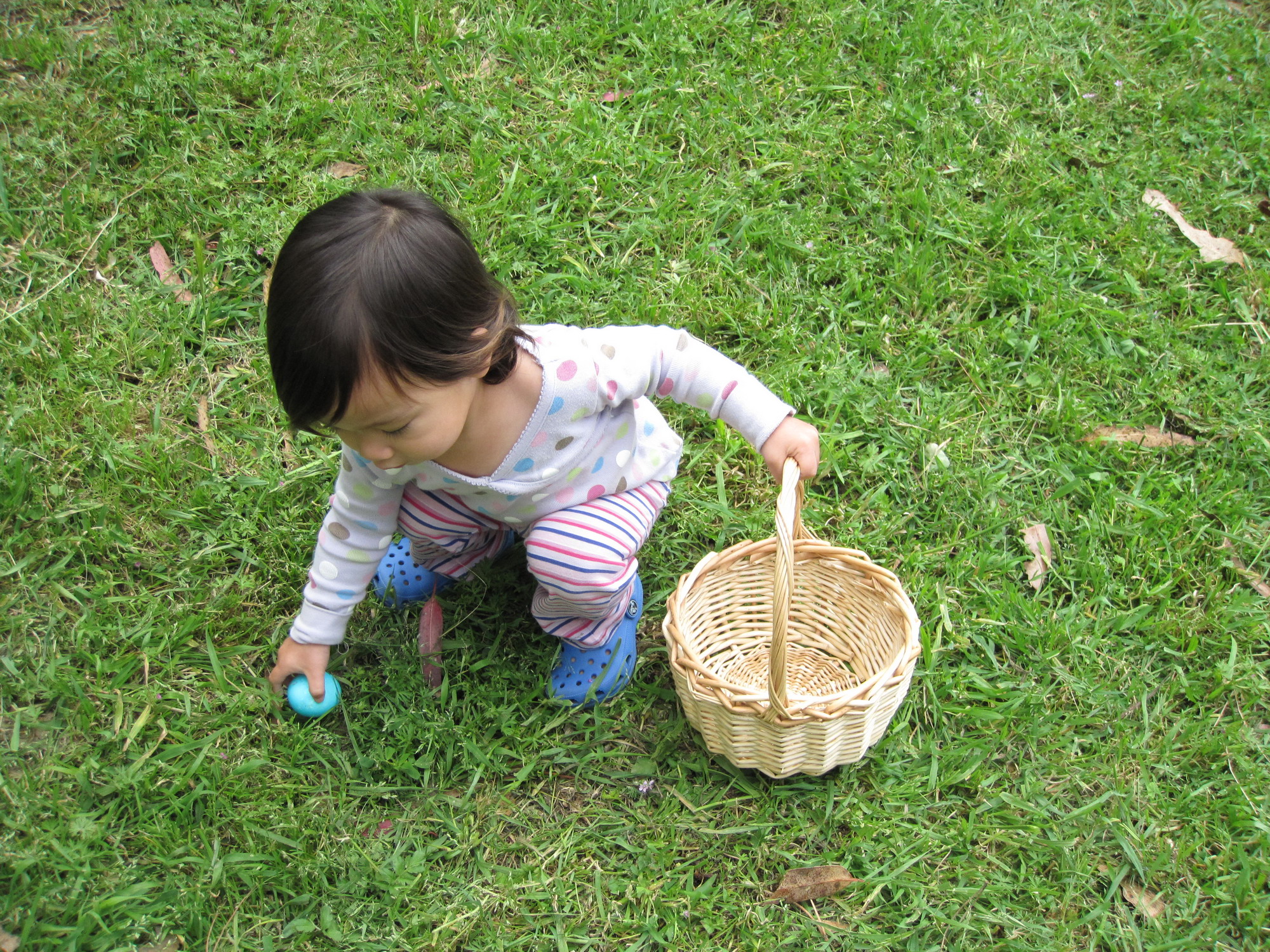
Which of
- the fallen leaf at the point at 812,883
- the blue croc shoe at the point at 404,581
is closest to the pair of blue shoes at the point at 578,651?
the blue croc shoe at the point at 404,581

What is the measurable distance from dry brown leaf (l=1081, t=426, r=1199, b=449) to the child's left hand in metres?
1.22

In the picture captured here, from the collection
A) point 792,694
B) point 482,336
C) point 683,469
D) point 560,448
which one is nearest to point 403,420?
point 482,336

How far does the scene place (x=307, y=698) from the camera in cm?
231

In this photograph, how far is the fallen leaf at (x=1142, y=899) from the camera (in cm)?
223

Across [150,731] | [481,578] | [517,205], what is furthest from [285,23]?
[150,731]

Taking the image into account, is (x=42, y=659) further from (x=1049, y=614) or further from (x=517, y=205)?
(x=1049, y=614)

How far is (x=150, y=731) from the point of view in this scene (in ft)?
7.53

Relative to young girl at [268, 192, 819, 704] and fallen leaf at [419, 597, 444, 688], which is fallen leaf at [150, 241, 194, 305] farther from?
fallen leaf at [419, 597, 444, 688]

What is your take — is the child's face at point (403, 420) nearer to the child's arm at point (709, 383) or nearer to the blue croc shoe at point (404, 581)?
the child's arm at point (709, 383)

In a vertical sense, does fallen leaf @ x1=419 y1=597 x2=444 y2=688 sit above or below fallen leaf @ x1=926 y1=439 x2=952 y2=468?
below

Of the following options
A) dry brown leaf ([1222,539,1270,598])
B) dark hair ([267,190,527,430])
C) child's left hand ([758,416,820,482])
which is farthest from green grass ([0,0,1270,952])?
dark hair ([267,190,527,430])

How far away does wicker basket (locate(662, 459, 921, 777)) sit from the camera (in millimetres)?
2070

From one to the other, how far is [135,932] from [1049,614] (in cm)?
221

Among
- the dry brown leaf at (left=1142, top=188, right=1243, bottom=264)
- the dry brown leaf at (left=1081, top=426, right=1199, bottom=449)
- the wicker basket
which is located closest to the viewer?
the wicker basket
